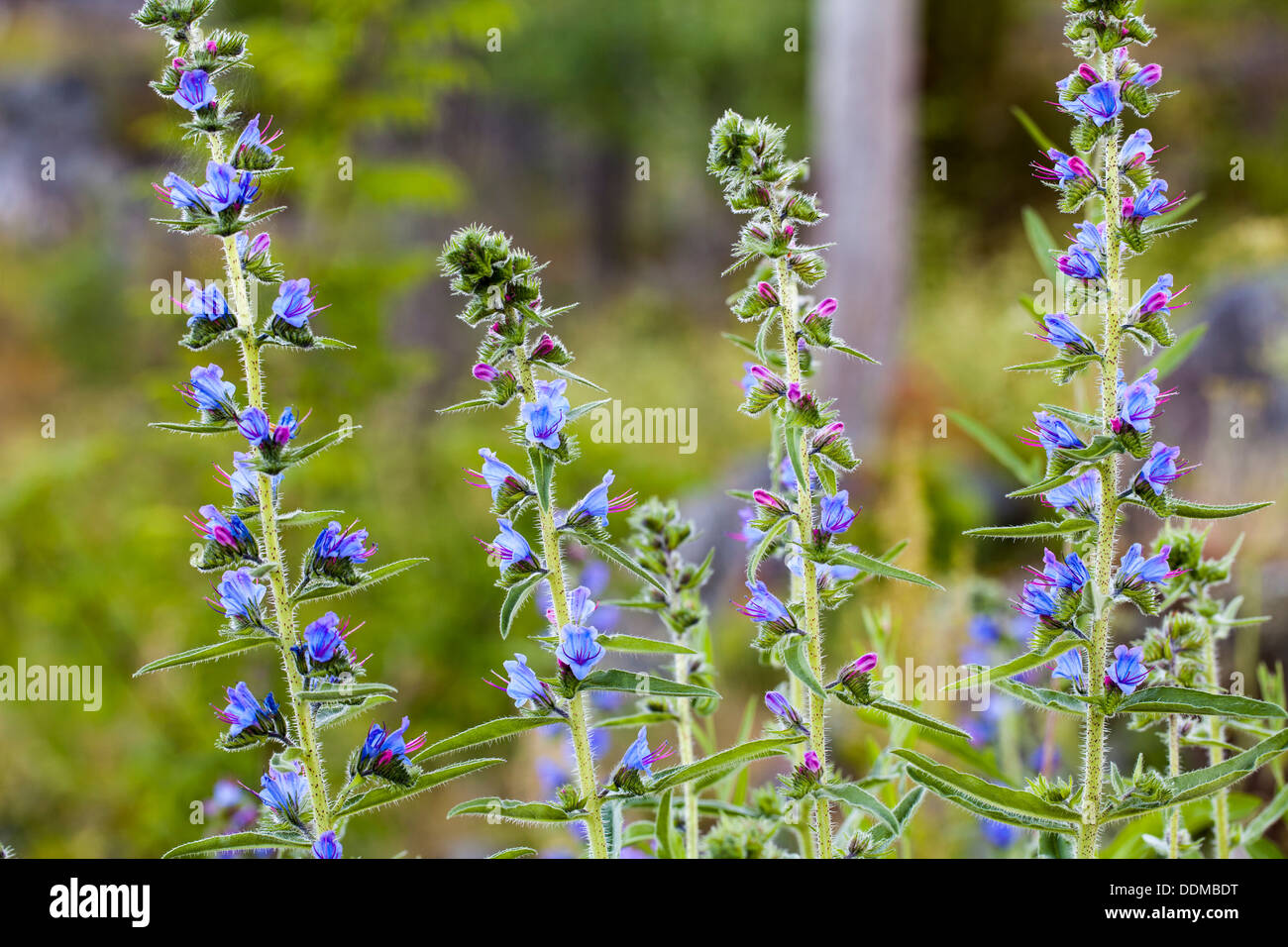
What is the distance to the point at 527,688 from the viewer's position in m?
1.70

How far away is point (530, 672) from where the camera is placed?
171 cm

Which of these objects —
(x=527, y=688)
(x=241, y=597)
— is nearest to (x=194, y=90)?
(x=241, y=597)

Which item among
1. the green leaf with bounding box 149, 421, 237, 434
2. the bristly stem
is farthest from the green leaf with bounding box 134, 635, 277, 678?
the bristly stem

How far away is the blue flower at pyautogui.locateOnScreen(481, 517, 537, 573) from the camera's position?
1759mm

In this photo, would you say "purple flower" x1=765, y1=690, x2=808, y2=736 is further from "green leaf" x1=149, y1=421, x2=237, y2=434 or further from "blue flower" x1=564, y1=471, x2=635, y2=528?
"green leaf" x1=149, y1=421, x2=237, y2=434

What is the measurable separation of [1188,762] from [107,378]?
17686 mm

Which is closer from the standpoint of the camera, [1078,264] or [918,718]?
[918,718]

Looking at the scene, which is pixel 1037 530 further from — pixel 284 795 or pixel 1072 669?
pixel 284 795

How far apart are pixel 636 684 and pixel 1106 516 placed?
0.76m

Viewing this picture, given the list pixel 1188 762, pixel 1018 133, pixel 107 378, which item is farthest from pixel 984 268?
pixel 1188 762

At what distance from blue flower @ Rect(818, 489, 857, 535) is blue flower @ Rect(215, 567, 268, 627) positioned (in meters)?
0.89

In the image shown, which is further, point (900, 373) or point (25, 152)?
point (25, 152)

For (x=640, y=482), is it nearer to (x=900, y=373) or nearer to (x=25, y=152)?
(x=900, y=373)

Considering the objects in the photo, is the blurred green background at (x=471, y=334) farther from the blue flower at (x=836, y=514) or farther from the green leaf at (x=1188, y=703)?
the green leaf at (x=1188, y=703)
